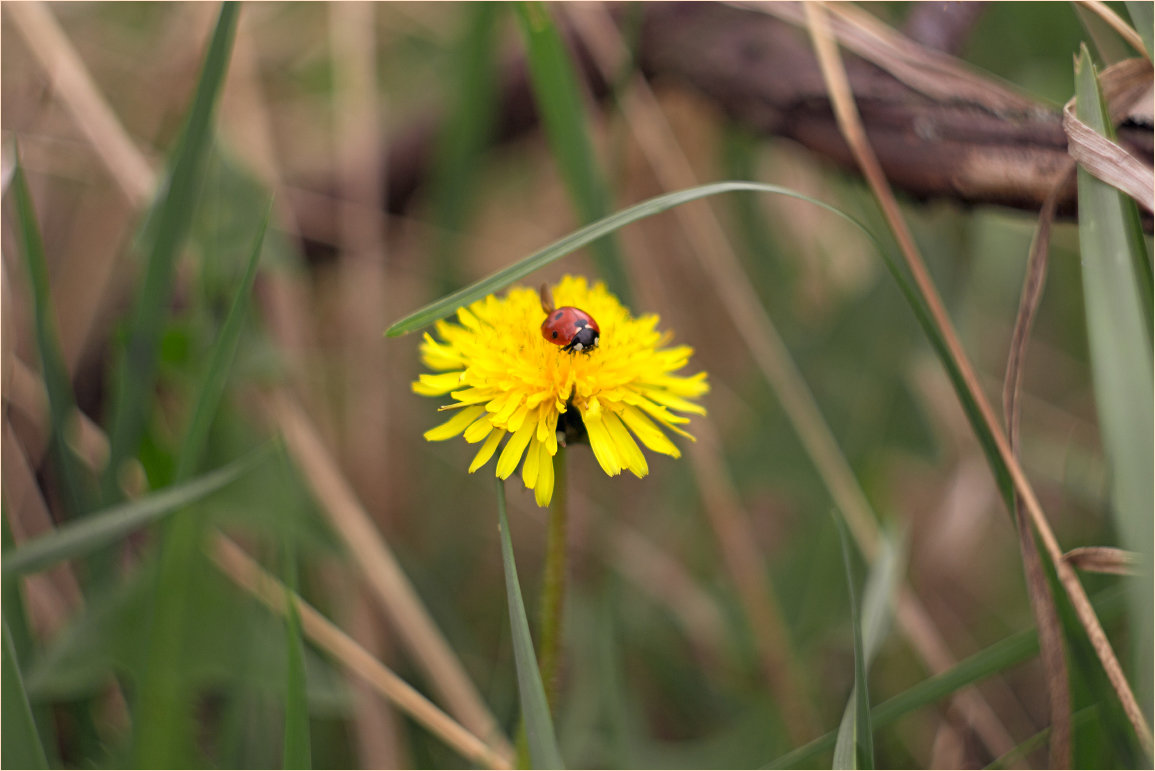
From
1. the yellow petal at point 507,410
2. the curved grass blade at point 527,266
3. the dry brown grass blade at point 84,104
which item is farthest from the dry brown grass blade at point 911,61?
the dry brown grass blade at point 84,104

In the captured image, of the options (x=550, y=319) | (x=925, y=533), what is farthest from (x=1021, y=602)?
(x=550, y=319)

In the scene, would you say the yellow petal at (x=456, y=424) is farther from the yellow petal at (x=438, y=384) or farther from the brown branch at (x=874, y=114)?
the brown branch at (x=874, y=114)

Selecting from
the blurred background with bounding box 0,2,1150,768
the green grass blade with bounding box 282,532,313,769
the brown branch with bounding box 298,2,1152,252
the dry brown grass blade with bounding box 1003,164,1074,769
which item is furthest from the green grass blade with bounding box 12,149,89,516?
the dry brown grass blade with bounding box 1003,164,1074,769

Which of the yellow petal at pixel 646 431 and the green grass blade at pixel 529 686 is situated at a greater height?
the yellow petal at pixel 646 431

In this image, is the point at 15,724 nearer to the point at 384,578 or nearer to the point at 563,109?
the point at 384,578

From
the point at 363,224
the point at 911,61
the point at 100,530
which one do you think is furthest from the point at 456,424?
the point at 363,224
